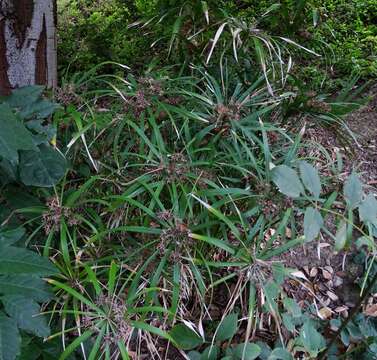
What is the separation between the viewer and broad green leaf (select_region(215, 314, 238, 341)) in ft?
5.04

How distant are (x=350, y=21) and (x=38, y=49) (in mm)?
2225

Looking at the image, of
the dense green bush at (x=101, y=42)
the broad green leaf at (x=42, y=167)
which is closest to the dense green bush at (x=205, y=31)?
the dense green bush at (x=101, y=42)

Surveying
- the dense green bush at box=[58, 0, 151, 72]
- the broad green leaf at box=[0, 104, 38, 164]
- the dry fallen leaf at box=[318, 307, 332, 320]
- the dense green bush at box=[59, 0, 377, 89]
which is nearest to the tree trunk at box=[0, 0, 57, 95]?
the dense green bush at box=[59, 0, 377, 89]

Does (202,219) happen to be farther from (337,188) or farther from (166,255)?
(337,188)

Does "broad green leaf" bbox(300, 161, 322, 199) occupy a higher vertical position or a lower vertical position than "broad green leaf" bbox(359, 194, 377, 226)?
higher

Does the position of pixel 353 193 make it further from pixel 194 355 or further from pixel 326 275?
pixel 326 275

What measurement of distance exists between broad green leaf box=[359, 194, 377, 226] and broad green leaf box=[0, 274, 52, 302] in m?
0.73

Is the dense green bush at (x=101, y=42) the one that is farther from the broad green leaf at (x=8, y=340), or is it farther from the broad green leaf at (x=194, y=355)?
the broad green leaf at (x=8, y=340)

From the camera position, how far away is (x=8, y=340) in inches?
41.4

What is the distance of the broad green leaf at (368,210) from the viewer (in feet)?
3.41

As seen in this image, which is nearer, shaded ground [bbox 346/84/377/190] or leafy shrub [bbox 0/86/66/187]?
leafy shrub [bbox 0/86/66/187]

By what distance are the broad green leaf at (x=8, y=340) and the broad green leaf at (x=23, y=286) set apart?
57 mm

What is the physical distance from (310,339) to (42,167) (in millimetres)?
966

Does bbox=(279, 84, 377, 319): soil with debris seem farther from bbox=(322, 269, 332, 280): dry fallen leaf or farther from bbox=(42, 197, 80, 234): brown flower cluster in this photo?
bbox=(42, 197, 80, 234): brown flower cluster
